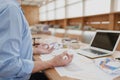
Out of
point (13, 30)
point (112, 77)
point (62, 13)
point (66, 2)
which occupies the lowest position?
point (112, 77)

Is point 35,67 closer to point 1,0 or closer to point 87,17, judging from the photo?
point 1,0

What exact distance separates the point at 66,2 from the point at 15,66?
6.93 meters

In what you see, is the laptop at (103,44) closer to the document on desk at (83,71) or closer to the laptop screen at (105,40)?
the laptop screen at (105,40)

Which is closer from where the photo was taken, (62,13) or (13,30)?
(13,30)

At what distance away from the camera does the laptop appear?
4.35 ft

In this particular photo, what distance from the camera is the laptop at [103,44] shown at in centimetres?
133

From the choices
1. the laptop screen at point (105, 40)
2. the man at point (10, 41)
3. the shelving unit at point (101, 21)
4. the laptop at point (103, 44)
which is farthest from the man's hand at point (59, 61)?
the shelving unit at point (101, 21)

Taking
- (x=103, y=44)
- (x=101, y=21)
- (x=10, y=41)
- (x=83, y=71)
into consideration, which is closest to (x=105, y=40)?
(x=103, y=44)

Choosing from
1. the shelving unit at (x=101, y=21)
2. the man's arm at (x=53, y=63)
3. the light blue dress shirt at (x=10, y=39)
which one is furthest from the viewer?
the shelving unit at (x=101, y=21)

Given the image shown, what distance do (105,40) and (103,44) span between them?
5 cm

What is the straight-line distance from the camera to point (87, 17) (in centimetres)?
550

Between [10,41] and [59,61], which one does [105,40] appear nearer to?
[59,61]

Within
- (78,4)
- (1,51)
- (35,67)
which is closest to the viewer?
(1,51)

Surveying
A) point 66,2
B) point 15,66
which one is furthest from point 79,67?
point 66,2
